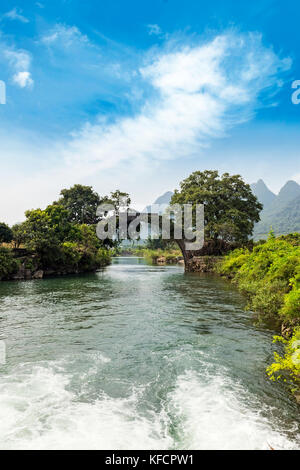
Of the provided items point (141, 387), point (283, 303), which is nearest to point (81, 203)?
point (283, 303)

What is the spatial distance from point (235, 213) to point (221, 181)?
5328mm

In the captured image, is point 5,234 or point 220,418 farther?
point 5,234

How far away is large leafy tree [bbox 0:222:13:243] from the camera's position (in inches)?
992

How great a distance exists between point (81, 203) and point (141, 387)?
4892cm

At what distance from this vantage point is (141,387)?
5.07 metres

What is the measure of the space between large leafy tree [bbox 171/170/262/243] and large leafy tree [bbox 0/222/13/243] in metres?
19.9

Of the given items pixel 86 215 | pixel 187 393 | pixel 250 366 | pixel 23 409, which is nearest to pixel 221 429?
pixel 187 393

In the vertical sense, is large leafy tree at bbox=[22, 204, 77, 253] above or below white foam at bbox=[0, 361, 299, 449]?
above

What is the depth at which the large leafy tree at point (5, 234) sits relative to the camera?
2519 centimetres

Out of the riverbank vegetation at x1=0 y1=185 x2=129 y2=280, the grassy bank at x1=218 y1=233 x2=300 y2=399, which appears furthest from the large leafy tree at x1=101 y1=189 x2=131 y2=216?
the grassy bank at x1=218 y1=233 x2=300 y2=399

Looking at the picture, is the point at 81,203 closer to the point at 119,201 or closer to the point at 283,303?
the point at 119,201

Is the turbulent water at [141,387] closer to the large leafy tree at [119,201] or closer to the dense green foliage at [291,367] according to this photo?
the dense green foliage at [291,367]

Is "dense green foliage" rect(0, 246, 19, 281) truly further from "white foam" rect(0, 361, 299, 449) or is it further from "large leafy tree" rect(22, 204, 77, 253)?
"white foam" rect(0, 361, 299, 449)

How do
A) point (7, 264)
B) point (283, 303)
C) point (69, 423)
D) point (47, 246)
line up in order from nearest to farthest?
point (69, 423)
point (283, 303)
point (7, 264)
point (47, 246)
